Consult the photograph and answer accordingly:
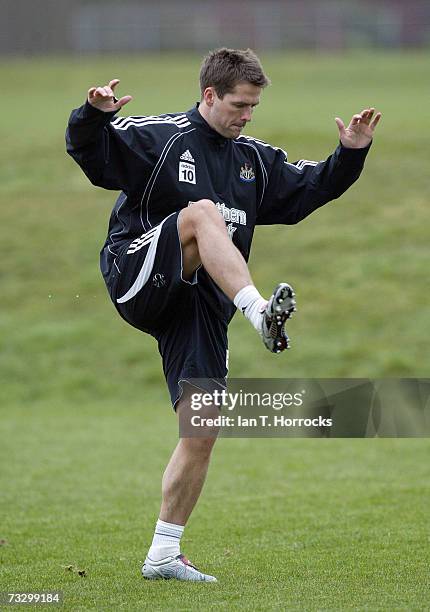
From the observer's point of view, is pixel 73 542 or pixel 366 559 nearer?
pixel 366 559

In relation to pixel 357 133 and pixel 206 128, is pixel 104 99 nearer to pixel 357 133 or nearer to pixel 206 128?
pixel 206 128

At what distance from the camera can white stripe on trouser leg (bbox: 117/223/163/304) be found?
19.1ft

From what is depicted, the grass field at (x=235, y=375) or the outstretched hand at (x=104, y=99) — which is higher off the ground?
the outstretched hand at (x=104, y=99)

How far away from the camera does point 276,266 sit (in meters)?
19.8

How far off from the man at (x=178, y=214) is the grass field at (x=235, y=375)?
0.65 meters

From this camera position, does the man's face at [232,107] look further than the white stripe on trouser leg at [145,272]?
Yes

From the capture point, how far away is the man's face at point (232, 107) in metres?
5.97

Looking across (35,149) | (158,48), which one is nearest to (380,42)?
(158,48)

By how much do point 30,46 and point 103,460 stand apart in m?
45.7

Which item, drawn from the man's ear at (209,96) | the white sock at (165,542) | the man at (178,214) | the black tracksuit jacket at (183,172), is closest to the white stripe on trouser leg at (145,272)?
the man at (178,214)

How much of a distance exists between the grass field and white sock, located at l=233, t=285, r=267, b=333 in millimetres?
1267

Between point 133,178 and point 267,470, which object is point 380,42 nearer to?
point 267,470

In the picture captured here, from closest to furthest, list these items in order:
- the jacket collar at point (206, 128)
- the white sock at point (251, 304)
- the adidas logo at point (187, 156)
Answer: the white sock at point (251, 304), the adidas logo at point (187, 156), the jacket collar at point (206, 128)

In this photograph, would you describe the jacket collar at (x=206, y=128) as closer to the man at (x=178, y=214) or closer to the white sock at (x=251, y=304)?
the man at (x=178, y=214)
